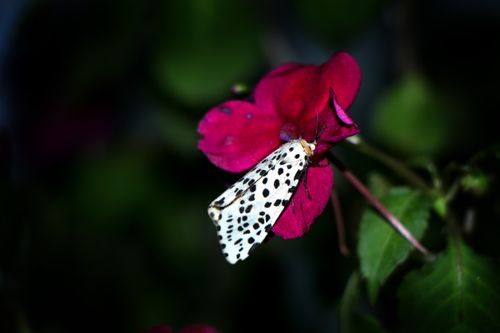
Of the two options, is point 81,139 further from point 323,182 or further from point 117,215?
point 323,182

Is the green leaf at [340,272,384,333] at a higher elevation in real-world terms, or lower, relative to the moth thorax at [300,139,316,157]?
lower

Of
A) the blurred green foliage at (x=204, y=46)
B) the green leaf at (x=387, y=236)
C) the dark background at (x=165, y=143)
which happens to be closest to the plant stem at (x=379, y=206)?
the green leaf at (x=387, y=236)

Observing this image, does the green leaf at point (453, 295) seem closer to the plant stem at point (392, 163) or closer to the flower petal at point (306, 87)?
the plant stem at point (392, 163)

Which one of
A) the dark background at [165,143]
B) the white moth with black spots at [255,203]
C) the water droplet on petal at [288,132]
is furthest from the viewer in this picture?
the dark background at [165,143]

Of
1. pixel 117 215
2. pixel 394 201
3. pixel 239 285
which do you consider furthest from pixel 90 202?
Result: pixel 394 201

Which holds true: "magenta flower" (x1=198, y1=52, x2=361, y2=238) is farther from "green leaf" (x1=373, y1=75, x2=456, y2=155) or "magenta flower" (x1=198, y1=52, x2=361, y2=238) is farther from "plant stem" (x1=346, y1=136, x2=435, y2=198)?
"green leaf" (x1=373, y1=75, x2=456, y2=155)

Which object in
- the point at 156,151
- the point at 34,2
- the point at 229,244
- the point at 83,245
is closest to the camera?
the point at 229,244

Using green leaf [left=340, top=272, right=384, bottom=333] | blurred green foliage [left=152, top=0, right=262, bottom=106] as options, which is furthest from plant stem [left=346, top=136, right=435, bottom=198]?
blurred green foliage [left=152, top=0, right=262, bottom=106]

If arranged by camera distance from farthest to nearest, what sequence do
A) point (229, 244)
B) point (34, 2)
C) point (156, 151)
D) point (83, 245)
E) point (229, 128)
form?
point (156, 151) < point (83, 245) < point (34, 2) < point (229, 128) < point (229, 244)
